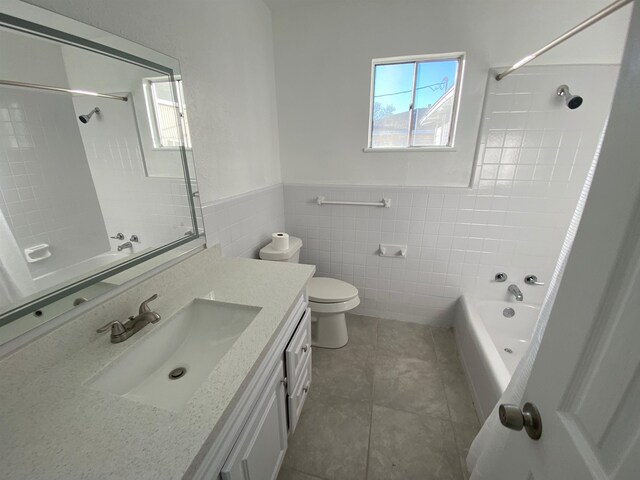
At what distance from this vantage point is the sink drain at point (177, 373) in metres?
0.85

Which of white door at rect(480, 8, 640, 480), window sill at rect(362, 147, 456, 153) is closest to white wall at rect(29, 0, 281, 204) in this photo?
window sill at rect(362, 147, 456, 153)

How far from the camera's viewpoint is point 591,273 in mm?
415

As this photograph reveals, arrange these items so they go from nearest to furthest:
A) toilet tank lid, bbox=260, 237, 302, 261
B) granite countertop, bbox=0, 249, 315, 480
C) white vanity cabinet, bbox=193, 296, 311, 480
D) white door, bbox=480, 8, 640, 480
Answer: white door, bbox=480, 8, 640, 480 < granite countertop, bbox=0, 249, 315, 480 < white vanity cabinet, bbox=193, 296, 311, 480 < toilet tank lid, bbox=260, 237, 302, 261

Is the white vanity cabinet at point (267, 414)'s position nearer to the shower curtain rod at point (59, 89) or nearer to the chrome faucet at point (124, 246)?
the chrome faucet at point (124, 246)

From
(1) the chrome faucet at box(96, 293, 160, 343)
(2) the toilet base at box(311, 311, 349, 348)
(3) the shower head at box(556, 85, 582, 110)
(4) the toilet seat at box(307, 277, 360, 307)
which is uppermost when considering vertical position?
(3) the shower head at box(556, 85, 582, 110)

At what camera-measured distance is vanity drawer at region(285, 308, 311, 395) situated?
1.07 m

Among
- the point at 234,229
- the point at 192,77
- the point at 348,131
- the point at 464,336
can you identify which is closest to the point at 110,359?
the point at 234,229

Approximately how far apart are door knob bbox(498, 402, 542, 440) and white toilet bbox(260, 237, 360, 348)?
127 centimetres

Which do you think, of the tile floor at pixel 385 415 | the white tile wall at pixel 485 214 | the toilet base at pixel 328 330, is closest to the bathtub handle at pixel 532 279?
the white tile wall at pixel 485 214

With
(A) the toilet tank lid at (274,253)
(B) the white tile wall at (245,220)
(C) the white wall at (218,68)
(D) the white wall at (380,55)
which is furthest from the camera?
(A) the toilet tank lid at (274,253)

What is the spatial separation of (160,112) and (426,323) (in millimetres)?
2329

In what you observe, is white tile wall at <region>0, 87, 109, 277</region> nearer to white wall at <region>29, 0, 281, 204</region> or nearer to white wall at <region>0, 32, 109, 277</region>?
white wall at <region>0, 32, 109, 277</region>

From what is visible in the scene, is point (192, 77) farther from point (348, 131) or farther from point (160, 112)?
point (348, 131)

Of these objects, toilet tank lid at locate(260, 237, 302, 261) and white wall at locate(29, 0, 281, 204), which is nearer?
white wall at locate(29, 0, 281, 204)
